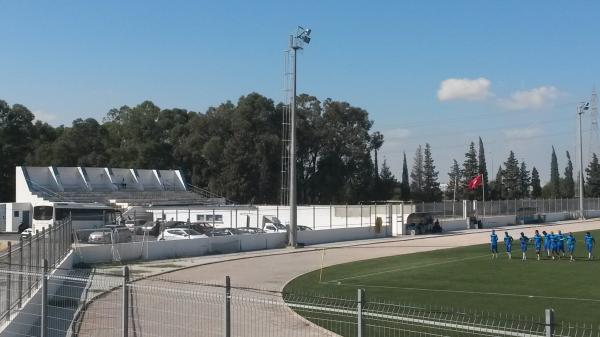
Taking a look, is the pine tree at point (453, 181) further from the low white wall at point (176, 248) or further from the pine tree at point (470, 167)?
the low white wall at point (176, 248)

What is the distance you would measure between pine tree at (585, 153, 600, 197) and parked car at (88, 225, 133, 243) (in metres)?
115

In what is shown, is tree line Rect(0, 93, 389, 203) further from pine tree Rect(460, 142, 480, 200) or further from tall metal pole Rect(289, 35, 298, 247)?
tall metal pole Rect(289, 35, 298, 247)

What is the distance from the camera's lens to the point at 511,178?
125 m

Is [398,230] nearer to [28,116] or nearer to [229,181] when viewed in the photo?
[229,181]

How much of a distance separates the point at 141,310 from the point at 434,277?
551 inches

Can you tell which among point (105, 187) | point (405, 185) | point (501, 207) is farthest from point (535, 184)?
point (105, 187)

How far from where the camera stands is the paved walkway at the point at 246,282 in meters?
13.1

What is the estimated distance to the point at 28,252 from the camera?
14.9 m

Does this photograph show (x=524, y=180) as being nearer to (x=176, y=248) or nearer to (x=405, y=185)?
(x=405, y=185)

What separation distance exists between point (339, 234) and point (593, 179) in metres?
99.4

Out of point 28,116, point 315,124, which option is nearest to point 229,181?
point 315,124

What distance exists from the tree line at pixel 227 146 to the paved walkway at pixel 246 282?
4547cm

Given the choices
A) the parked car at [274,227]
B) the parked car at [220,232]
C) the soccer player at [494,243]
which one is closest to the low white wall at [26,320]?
the soccer player at [494,243]

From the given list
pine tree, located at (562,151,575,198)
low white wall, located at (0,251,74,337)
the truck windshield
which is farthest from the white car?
pine tree, located at (562,151,575,198)
